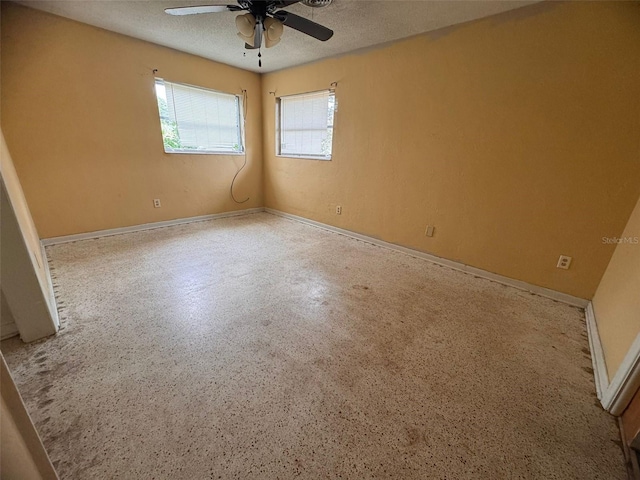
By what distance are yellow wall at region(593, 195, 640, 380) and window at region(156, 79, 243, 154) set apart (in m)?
4.61

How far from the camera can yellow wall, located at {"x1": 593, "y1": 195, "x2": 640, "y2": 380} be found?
53.2 inches

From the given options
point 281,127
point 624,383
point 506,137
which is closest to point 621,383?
point 624,383

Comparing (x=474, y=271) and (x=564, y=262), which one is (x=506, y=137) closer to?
(x=564, y=262)

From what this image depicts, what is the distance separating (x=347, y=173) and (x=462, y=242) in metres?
1.68

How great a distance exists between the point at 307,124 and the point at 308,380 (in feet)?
11.8

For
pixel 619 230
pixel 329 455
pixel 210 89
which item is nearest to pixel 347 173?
pixel 210 89

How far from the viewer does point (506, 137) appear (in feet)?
7.60

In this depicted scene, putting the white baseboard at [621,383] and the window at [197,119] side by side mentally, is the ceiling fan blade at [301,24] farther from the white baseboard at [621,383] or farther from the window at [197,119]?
the white baseboard at [621,383]

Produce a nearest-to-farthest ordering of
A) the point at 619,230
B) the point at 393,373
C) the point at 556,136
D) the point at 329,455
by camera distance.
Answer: the point at 329,455, the point at 393,373, the point at 619,230, the point at 556,136

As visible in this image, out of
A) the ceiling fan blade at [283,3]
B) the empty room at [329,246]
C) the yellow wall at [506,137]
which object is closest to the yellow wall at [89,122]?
the empty room at [329,246]

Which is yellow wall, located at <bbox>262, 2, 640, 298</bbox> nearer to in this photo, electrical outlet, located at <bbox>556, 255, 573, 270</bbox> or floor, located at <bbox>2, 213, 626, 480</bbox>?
electrical outlet, located at <bbox>556, 255, 573, 270</bbox>

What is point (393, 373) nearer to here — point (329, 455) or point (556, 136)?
point (329, 455)

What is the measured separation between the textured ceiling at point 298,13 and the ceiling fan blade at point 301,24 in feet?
0.95

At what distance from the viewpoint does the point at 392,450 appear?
3.51 ft
